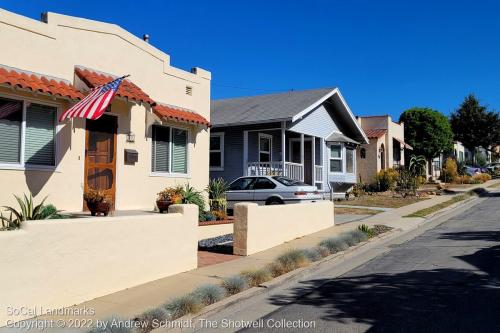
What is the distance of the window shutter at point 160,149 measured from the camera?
42.8ft

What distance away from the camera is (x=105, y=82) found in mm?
10828

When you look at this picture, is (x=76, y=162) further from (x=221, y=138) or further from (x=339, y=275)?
(x=221, y=138)

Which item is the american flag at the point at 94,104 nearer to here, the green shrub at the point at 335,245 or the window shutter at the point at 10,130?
the window shutter at the point at 10,130

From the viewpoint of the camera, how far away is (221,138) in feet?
73.7

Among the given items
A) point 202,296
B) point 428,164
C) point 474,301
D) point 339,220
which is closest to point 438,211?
point 339,220

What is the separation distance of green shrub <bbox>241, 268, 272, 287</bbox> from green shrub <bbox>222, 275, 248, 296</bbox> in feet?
0.61

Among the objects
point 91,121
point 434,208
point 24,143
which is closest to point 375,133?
point 434,208

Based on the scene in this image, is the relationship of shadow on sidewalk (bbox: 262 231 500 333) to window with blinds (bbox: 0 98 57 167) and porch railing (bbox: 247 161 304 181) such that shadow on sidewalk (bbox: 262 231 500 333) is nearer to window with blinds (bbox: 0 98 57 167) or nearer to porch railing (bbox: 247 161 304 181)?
window with blinds (bbox: 0 98 57 167)

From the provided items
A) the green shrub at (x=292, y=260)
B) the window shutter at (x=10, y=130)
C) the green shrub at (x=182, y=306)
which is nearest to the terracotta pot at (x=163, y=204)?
the window shutter at (x=10, y=130)

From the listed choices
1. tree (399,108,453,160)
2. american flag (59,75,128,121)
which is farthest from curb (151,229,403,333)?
tree (399,108,453,160)

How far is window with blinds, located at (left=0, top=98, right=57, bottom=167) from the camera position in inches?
370

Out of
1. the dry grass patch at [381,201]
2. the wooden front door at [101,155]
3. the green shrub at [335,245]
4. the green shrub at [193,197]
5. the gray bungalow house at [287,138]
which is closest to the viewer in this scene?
the green shrub at [335,245]

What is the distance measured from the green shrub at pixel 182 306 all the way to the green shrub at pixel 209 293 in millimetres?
177

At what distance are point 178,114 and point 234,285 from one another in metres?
6.80
